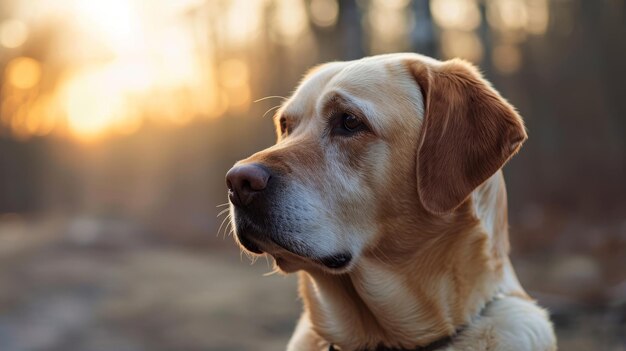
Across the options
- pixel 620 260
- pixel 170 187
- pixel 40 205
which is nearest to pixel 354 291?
pixel 620 260

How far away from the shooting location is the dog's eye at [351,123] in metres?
2.75

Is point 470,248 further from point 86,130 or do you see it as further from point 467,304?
point 86,130

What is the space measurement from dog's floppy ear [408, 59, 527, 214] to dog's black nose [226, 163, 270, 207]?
60cm

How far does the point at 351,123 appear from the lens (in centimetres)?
276

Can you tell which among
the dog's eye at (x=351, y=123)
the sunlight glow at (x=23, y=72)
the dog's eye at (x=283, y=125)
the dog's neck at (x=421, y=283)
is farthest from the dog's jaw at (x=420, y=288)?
the sunlight glow at (x=23, y=72)

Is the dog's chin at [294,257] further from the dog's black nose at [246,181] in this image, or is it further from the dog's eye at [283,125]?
the dog's eye at [283,125]

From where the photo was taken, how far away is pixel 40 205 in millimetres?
27766

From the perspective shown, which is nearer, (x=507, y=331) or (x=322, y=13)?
(x=507, y=331)

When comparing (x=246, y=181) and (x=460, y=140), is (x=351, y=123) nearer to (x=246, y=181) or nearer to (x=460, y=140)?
(x=460, y=140)

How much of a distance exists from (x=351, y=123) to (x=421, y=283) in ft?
2.22

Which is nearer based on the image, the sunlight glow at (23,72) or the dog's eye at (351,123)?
the dog's eye at (351,123)

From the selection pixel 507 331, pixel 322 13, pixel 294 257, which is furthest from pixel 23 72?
pixel 507 331

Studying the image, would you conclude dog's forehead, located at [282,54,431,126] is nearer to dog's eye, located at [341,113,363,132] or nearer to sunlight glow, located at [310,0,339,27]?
dog's eye, located at [341,113,363,132]

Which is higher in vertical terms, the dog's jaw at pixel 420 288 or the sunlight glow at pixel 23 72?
the dog's jaw at pixel 420 288
